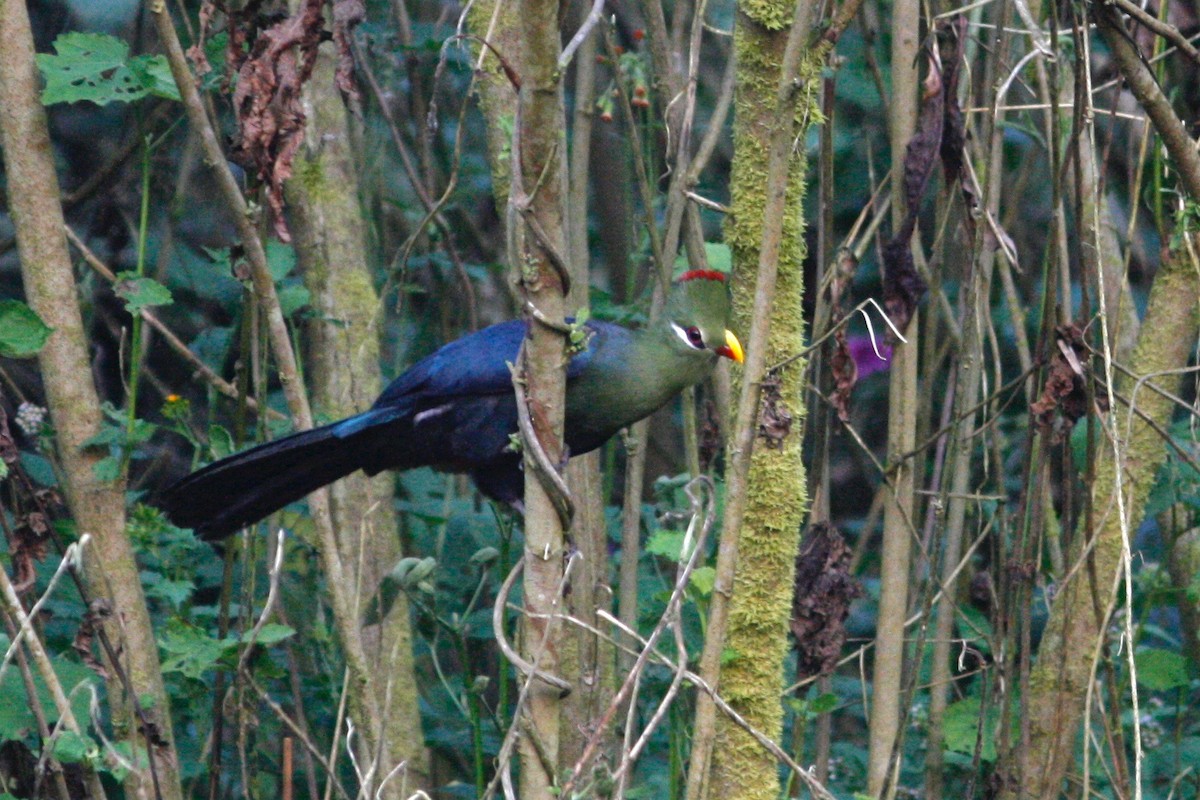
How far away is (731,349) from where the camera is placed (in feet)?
8.80

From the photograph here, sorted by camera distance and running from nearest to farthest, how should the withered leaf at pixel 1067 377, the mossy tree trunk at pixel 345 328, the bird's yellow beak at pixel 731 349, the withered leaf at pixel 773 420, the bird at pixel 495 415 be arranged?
the withered leaf at pixel 773 420
the withered leaf at pixel 1067 377
the bird's yellow beak at pixel 731 349
the bird at pixel 495 415
the mossy tree trunk at pixel 345 328

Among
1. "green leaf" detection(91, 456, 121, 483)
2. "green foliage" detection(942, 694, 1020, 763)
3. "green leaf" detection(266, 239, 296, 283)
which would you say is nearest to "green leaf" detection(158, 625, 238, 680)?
"green leaf" detection(91, 456, 121, 483)

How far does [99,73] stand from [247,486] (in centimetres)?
88

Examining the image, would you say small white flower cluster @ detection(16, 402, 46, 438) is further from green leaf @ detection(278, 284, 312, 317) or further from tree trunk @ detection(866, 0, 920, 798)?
tree trunk @ detection(866, 0, 920, 798)

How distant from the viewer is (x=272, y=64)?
7.37 ft

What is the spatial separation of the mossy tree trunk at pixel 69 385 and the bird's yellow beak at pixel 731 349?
1221mm

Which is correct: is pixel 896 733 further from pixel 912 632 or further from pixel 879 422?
pixel 879 422

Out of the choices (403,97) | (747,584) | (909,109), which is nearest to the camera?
(747,584)

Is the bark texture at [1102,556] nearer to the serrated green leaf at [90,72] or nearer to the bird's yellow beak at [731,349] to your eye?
the bird's yellow beak at [731,349]

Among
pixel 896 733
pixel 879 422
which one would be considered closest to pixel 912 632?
pixel 896 733

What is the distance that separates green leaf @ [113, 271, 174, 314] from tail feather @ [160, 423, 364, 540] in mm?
386

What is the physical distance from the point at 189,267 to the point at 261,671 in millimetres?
2028

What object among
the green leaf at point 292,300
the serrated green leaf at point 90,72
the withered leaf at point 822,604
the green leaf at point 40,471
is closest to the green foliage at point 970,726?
the withered leaf at point 822,604

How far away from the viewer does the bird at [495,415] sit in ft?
9.33
